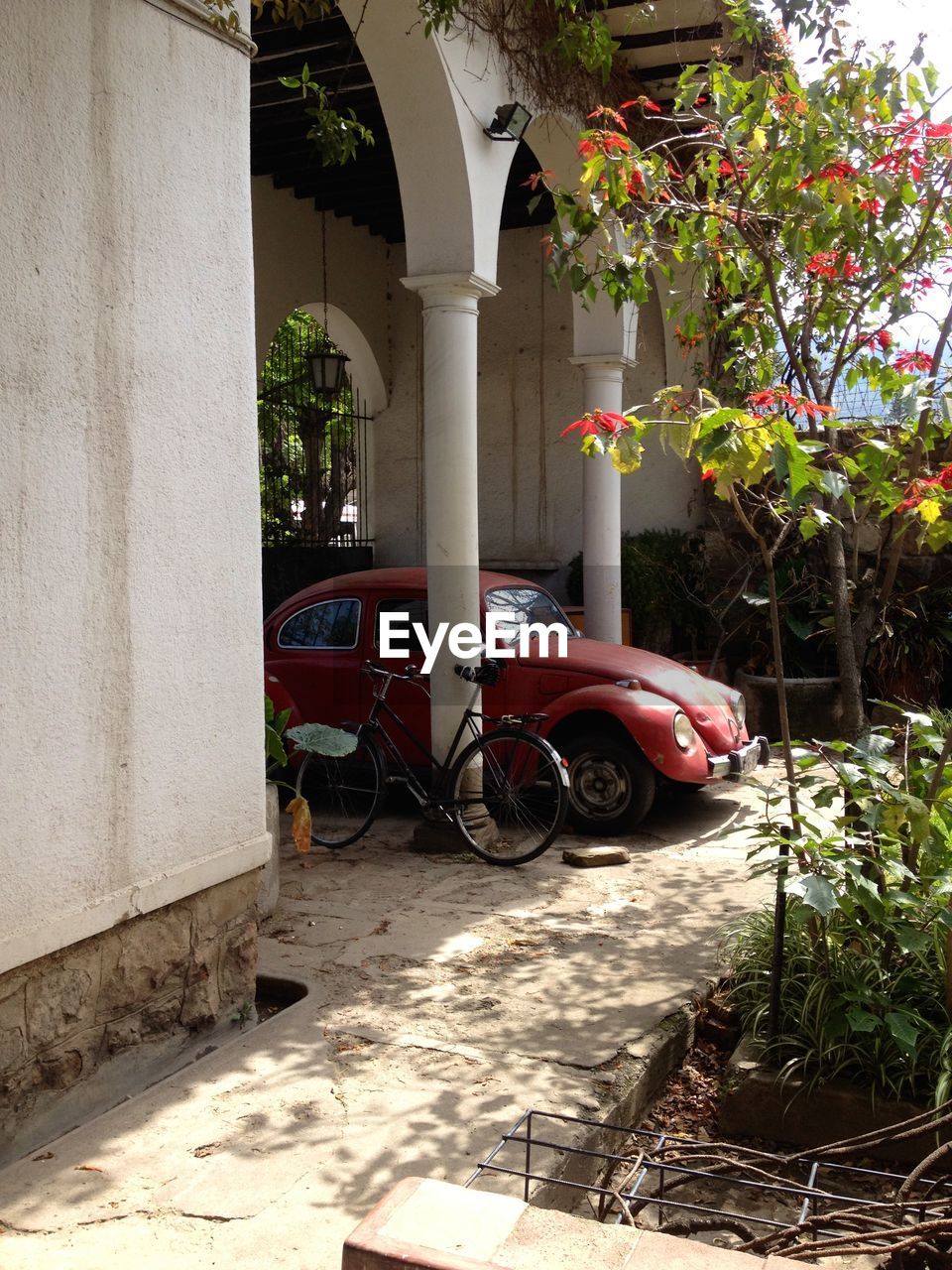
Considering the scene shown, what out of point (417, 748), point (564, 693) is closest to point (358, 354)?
point (564, 693)

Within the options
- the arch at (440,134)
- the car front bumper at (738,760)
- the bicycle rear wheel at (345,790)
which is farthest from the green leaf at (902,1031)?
the arch at (440,134)

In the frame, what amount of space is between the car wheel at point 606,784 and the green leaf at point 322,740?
180 centimetres

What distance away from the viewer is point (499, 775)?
6.57m

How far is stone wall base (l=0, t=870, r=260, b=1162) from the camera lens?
10.7ft

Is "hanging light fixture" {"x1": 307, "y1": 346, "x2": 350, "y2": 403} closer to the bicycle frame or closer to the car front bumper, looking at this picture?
the bicycle frame

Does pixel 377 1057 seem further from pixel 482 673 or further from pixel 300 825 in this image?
pixel 482 673

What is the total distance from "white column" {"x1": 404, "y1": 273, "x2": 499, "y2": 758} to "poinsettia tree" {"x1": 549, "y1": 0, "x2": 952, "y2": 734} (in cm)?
173

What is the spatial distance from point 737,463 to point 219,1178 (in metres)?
2.38

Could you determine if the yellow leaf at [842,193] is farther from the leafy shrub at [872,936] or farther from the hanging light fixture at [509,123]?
the hanging light fixture at [509,123]

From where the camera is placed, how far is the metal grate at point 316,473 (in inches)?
520

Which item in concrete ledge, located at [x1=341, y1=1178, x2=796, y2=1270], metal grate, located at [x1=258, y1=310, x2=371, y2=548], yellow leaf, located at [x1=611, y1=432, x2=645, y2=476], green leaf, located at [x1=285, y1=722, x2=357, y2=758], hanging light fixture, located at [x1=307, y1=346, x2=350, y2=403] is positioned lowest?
concrete ledge, located at [x1=341, y1=1178, x2=796, y2=1270]

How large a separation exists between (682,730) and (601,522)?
2883 mm

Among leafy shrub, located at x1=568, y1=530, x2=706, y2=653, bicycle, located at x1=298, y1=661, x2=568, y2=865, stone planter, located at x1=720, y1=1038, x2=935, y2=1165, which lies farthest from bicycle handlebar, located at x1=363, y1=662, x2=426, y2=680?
leafy shrub, located at x1=568, y1=530, x2=706, y2=653

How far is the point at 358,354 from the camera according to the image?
13.4 m
